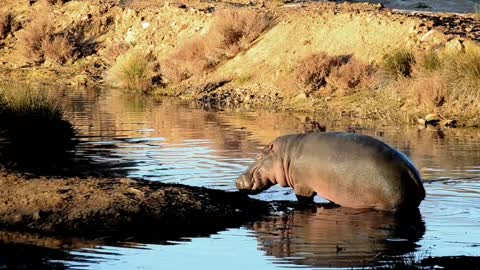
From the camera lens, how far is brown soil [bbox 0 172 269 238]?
12.1 meters

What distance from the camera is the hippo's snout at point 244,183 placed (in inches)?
576

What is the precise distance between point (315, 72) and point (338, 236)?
16.7m

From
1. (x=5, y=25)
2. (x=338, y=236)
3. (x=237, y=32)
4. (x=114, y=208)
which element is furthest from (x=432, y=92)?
(x=5, y=25)

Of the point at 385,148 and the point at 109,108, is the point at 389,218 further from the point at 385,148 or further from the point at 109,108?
the point at 109,108

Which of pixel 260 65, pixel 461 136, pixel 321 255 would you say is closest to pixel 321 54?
pixel 260 65

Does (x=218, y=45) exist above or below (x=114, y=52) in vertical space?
above

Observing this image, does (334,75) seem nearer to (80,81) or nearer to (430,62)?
(430,62)

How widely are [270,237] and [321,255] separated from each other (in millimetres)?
1151

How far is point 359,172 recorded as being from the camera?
44.1 feet

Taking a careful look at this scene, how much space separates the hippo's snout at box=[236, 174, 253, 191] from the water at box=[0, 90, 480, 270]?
0.24 m

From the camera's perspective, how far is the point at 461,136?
72.5ft

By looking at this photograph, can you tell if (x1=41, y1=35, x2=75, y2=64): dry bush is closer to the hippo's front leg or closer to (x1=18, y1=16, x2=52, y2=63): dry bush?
(x1=18, y1=16, x2=52, y2=63): dry bush

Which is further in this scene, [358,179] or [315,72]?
[315,72]

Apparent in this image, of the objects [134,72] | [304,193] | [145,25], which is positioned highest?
[145,25]
